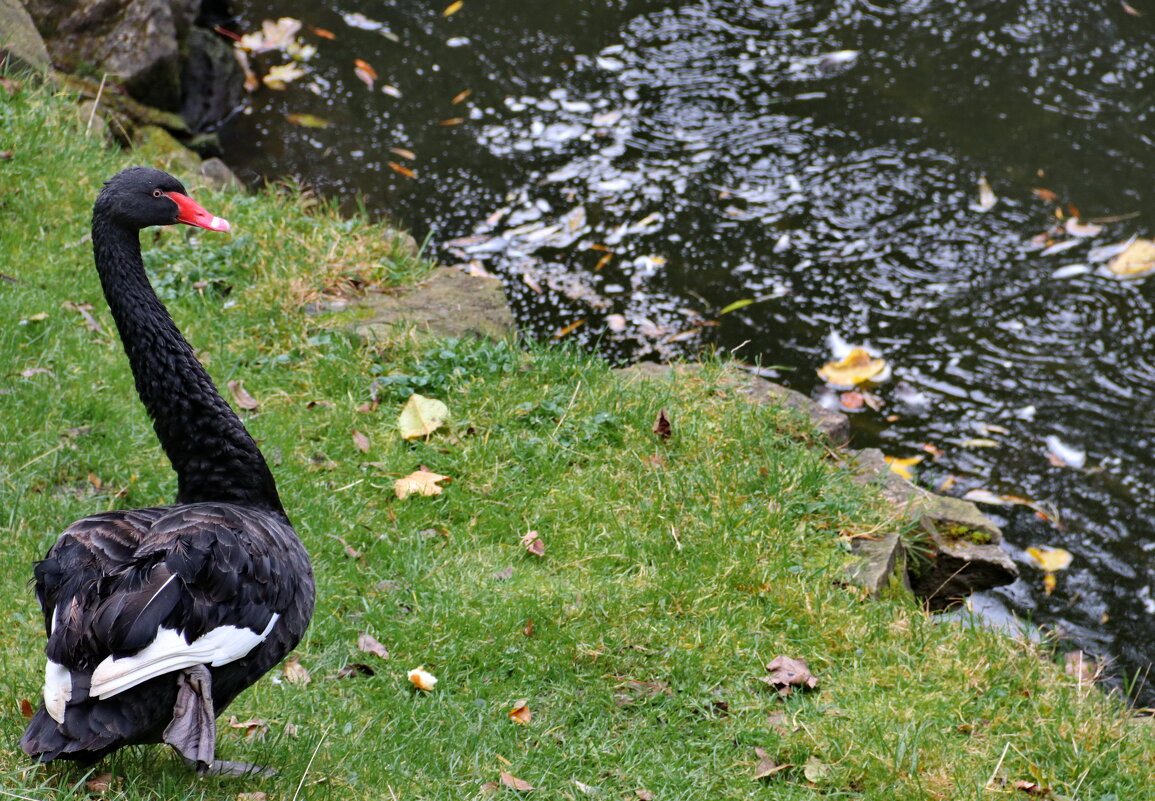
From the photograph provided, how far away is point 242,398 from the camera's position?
4.93 meters

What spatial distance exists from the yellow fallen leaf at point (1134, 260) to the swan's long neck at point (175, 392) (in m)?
5.84

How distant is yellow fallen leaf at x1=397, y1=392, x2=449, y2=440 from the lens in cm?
482

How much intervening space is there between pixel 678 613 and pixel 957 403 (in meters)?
2.86

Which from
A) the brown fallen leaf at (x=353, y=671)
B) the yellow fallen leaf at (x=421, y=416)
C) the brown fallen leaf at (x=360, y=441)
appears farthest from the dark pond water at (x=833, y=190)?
the brown fallen leaf at (x=353, y=671)

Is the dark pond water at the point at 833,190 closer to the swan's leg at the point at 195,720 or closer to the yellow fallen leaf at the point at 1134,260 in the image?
the yellow fallen leaf at the point at 1134,260

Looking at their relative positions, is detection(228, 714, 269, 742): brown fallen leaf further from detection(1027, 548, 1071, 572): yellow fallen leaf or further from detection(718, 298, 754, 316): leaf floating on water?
detection(718, 298, 754, 316): leaf floating on water

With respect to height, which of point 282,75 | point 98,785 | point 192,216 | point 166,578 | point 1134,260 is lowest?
point 1134,260

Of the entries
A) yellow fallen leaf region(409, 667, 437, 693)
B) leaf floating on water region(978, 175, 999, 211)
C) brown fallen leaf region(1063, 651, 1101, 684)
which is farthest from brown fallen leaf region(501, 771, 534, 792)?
leaf floating on water region(978, 175, 999, 211)

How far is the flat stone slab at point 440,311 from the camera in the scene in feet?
17.6

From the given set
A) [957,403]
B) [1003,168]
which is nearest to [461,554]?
[957,403]

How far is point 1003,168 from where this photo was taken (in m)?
7.79

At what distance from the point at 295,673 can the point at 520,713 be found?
0.77 meters

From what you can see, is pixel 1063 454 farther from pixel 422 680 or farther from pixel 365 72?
pixel 365 72

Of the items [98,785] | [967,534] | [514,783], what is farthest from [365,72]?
[98,785]
